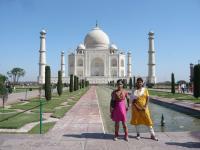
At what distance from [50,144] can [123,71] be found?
221 ft

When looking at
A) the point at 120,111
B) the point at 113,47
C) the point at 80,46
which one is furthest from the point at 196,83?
the point at 113,47

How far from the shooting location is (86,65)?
70875 mm

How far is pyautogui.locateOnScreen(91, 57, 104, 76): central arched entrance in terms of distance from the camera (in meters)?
72.9

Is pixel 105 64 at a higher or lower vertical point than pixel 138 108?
higher

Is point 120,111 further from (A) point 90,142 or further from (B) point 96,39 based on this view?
(B) point 96,39

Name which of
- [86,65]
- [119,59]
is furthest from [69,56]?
[119,59]

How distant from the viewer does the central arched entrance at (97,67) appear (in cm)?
7294

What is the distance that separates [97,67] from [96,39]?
647 centimetres

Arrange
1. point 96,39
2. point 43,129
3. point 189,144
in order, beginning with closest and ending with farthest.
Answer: point 189,144, point 43,129, point 96,39

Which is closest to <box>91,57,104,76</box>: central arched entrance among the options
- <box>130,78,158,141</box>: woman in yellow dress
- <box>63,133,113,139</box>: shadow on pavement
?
<box>63,133,113,139</box>: shadow on pavement

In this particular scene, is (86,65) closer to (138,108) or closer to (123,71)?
(123,71)

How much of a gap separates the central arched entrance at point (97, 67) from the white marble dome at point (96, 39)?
10.5ft

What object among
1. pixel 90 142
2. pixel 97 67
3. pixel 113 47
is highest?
pixel 113 47

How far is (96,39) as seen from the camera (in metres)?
70.9
